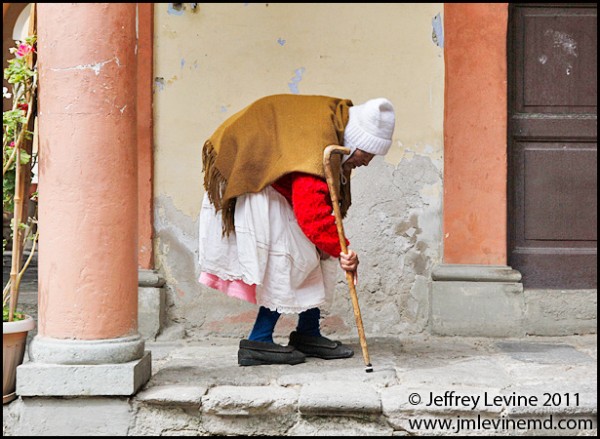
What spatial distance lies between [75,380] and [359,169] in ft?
8.45

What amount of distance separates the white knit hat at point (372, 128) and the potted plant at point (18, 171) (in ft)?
5.22

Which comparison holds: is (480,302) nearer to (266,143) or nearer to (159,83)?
(266,143)

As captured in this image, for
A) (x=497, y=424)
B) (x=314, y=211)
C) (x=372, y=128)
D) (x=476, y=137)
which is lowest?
(x=497, y=424)

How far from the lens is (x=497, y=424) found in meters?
3.68

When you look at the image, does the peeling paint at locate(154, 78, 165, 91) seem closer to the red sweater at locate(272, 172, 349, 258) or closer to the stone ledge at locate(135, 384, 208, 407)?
the red sweater at locate(272, 172, 349, 258)

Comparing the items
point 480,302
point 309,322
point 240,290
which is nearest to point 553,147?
point 480,302

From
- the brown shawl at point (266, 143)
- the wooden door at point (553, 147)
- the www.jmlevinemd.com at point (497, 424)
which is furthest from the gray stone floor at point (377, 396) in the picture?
the wooden door at point (553, 147)

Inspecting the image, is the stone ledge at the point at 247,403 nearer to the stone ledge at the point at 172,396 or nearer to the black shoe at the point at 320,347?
the stone ledge at the point at 172,396

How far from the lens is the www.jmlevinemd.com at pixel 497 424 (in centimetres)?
366

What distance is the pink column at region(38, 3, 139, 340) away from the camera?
381 cm

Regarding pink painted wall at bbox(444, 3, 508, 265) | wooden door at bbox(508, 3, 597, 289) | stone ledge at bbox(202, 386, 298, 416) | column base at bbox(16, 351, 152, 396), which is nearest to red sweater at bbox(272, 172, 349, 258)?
stone ledge at bbox(202, 386, 298, 416)

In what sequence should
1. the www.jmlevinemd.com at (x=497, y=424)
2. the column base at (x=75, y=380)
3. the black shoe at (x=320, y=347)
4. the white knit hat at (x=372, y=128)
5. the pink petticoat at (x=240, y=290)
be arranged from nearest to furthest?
the www.jmlevinemd.com at (x=497, y=424) → the column base at (x=75, y=380) → the white knit hat at (x=372, y=128) → the pink petticoat at (x=240, y=290) → the black shoe at (x=320, y=347)

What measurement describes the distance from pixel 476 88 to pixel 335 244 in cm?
198

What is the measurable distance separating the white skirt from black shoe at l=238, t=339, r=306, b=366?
27 centimetres
